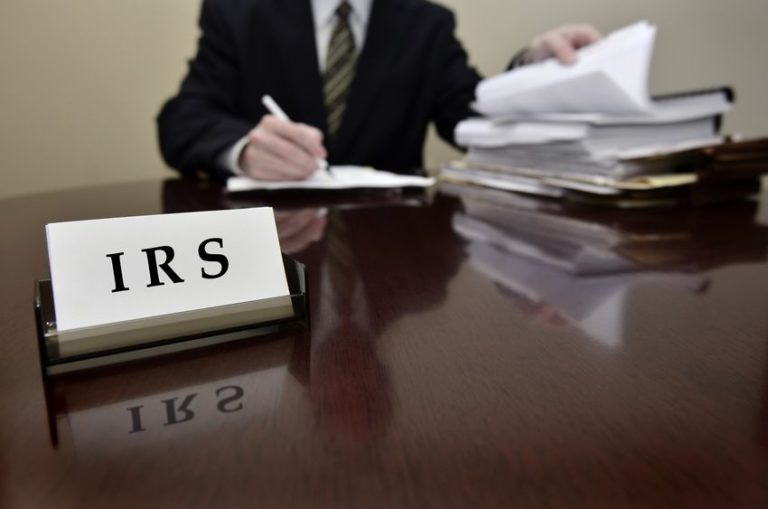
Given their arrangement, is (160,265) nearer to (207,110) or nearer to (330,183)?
(330,183)

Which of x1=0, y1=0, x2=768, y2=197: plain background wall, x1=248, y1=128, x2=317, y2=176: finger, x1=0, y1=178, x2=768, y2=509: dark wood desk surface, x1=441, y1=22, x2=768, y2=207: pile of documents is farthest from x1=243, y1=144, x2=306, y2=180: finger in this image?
x1=0, y1=0, x2=768, y2=197: plain background wall

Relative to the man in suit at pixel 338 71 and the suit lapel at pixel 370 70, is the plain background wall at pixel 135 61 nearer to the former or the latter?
the man in suit at pixel 338 71

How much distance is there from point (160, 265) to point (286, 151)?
20.5 inches

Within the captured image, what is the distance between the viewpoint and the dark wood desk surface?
142mm

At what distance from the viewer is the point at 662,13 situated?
1579 millimetres

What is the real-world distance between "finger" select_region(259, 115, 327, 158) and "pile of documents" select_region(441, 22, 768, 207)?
0.94 feet

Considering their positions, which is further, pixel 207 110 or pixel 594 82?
pixel 207 110

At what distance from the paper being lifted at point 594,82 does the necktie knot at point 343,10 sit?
1.99 feet

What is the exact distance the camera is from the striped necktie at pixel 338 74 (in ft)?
4.09

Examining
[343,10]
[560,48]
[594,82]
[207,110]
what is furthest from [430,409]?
[343,10]

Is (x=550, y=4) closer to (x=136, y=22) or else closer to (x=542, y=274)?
(x=136, y=22)

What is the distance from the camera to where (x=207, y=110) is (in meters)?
1.06

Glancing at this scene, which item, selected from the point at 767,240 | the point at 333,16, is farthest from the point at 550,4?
the point at 767,240

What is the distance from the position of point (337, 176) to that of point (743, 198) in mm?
570
